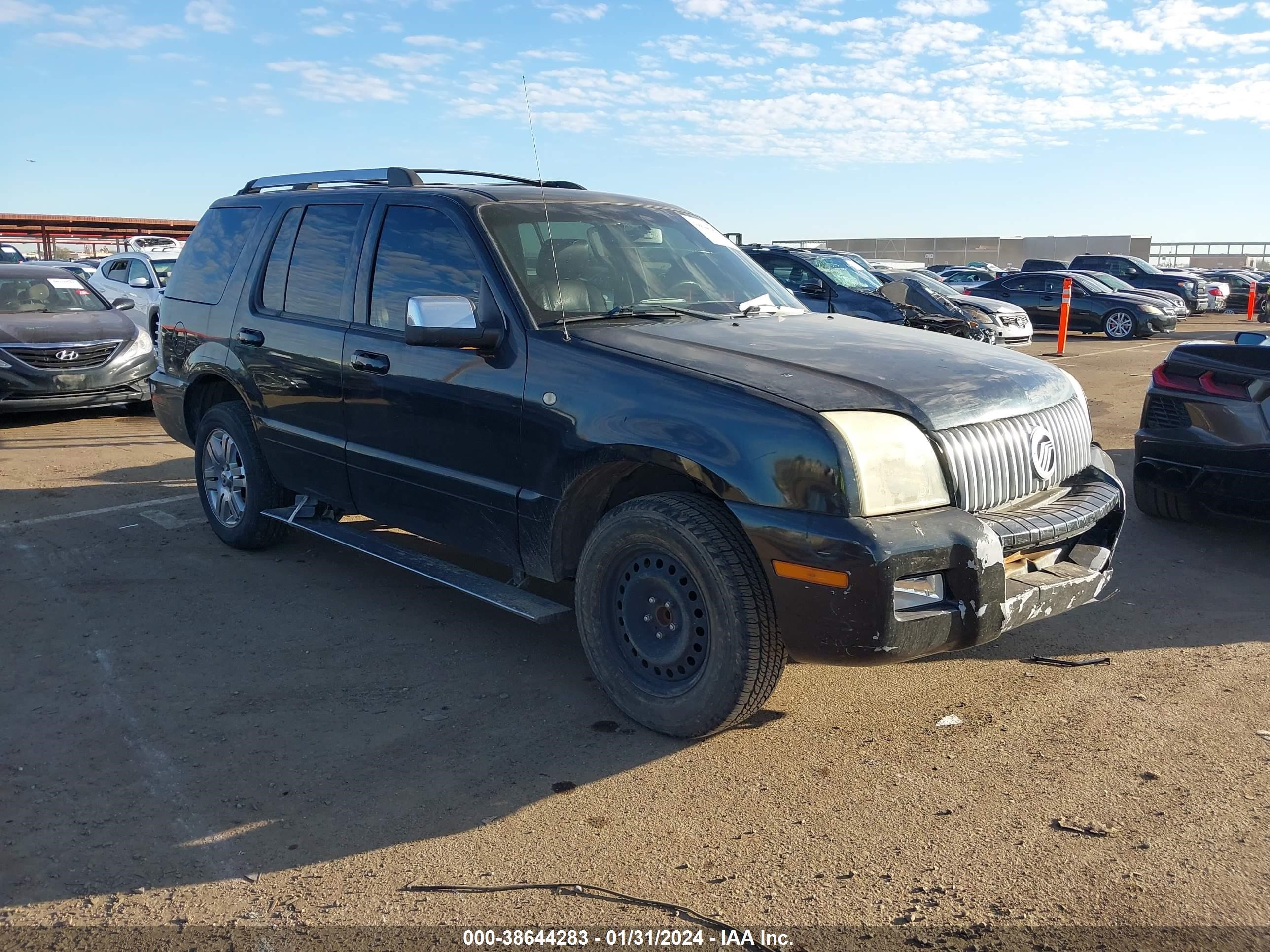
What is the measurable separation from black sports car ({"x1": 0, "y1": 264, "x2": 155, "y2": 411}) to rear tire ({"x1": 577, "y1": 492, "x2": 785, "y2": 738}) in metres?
8.34

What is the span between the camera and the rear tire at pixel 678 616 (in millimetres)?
3516

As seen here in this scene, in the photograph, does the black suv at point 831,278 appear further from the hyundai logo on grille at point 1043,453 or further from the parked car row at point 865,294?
the hyundai logo on grille at point 1043,453

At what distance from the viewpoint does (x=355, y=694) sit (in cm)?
425

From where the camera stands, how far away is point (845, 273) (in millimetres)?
14758

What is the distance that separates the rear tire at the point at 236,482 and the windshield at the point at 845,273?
9.28 m

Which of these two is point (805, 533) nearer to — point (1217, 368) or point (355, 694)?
point (355, 694)

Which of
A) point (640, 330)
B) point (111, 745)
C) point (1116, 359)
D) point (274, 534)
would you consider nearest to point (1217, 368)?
point (640, 330)

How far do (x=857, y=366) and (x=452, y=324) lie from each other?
1522 mm

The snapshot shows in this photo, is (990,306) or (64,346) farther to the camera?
(990,306)

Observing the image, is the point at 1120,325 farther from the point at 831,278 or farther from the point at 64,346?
the point at 64,346

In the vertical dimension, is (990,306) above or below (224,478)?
above

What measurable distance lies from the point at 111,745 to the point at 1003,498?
10.6 ft

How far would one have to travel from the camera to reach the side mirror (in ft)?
13.4

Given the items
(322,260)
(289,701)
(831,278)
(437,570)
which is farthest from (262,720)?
(831,278)
